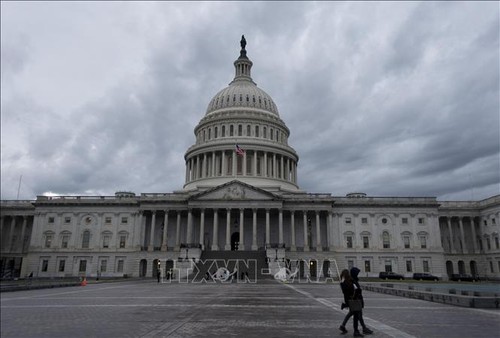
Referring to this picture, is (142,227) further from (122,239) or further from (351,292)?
(351,292)

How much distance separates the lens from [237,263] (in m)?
64.4

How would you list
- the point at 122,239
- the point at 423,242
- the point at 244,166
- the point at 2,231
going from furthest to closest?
the point at 244,166
the point at 2,231
the point at 122,239
the point at 423,242

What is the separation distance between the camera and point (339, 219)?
8494 centimetres

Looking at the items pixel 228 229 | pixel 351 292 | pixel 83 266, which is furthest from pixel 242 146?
pixel 351 292

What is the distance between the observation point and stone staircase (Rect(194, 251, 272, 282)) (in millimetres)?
62906

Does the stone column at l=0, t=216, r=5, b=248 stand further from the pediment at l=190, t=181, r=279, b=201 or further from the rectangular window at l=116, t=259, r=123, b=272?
the pediment at l=190, t=181, r=279, b=201

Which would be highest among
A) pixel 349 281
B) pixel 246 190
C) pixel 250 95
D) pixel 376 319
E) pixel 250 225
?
pixel 250 95

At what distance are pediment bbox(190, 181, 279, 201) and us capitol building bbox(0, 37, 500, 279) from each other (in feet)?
0.63

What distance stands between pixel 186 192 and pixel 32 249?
3263cm

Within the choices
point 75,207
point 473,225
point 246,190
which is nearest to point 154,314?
point 246,190

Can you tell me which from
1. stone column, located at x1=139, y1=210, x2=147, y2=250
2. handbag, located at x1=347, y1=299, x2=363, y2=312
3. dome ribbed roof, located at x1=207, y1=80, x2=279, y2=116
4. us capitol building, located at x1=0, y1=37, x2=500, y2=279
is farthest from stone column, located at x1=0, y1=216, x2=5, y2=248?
handbag, located at x1=347, y1=299, x2=363, y2=312

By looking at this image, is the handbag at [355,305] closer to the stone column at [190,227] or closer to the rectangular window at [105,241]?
the stone column at [190,227]

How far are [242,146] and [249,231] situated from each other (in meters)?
20.8

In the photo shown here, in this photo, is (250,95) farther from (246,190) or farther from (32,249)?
(32,249)
